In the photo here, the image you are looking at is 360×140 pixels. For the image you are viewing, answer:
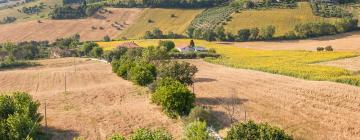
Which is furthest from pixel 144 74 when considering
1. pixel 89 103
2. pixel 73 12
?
pixel 73 12

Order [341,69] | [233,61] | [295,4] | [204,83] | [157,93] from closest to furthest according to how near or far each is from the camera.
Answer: [157,93]
[204,83]
[341,69]
[233,61]
[295,4]

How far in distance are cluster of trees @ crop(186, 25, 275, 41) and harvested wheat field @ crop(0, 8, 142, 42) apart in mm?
30660

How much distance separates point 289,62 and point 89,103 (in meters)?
41.9

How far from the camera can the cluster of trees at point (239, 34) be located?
129 metres

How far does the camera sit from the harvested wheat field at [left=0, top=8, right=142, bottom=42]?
15112 cm

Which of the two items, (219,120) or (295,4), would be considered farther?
(295,4)

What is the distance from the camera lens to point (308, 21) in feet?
446

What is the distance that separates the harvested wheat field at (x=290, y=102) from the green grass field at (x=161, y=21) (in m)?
84.4

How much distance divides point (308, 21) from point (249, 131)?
11181 cm

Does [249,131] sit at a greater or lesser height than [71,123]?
greater

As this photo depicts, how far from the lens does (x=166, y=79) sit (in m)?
50.2

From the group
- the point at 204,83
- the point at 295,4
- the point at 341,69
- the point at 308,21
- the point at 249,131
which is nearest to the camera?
the point at 249,131

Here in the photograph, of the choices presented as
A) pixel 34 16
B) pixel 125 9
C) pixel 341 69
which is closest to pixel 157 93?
pixel 341 69

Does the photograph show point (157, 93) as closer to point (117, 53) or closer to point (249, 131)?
point (249, 131)
